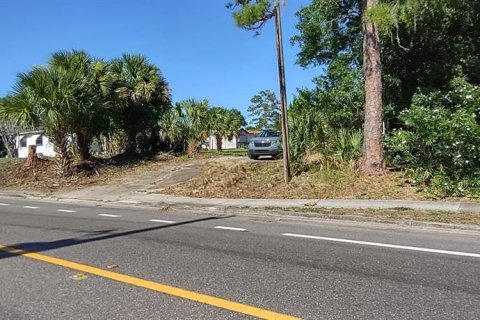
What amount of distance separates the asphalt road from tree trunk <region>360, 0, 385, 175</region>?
16.8 feet

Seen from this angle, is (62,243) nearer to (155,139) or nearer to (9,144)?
(155,139)

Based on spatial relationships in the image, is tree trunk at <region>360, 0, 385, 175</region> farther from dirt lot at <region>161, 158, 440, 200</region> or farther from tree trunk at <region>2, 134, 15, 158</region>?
tree trunk at <region>2, 134, 15, 158</region>

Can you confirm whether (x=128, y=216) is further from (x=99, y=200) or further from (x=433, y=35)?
(x=433, y=35)

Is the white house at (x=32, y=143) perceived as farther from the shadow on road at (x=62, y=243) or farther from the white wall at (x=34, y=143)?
the shadow on road at (x=62, y=243)

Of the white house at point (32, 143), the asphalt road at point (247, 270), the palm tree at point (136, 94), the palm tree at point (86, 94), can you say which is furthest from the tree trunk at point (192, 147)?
the white house at point (32, 143)

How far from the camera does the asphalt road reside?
4.74 m

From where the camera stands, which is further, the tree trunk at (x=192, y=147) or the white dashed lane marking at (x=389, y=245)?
the tree trunk at (x=192, y=147)

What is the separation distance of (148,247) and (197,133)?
19.3m

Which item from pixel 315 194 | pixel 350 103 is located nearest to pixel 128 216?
pixel 315 194

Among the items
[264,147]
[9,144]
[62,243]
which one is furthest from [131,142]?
[9,144]

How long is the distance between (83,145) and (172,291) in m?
19.2

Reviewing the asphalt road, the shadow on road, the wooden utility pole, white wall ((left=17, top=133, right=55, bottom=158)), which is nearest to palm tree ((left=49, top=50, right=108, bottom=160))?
the wooden utility pole

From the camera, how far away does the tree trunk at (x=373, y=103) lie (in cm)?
1494

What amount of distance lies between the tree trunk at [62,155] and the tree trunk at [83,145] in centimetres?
148
